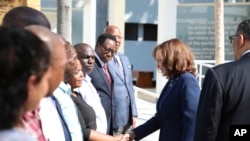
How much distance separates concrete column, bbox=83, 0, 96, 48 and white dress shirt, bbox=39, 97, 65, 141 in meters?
11.8

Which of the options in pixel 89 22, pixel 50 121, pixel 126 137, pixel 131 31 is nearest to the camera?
pixel 50 121

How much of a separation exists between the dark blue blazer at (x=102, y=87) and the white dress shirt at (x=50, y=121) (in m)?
2.49

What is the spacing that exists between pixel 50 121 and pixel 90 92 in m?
1.58

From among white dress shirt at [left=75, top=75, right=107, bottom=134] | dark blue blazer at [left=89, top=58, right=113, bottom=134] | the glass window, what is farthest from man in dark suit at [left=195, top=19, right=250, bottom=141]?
the glass window

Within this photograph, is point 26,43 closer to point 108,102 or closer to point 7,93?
point 7,93

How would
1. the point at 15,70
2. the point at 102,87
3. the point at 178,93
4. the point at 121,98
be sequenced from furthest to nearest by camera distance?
the point at 121,98 < the point at 102,87 < the point at 178,93 < the point at 15,70

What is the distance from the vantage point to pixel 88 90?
162 inches

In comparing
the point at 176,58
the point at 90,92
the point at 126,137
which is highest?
the point at 176,58

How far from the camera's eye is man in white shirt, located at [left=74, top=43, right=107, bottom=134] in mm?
4090

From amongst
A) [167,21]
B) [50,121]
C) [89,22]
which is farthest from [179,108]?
[89,22]

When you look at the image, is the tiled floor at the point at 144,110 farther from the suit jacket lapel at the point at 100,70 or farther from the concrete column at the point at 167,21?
the suit jacket lapel at the point at 100,70

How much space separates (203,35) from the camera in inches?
563

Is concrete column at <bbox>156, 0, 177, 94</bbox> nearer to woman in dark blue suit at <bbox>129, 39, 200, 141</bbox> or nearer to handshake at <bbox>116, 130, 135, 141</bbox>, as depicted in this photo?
handshake at <bbox>116, 130, 135, 141</bbox>

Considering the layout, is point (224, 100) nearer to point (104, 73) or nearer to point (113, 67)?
point (104, 73)
